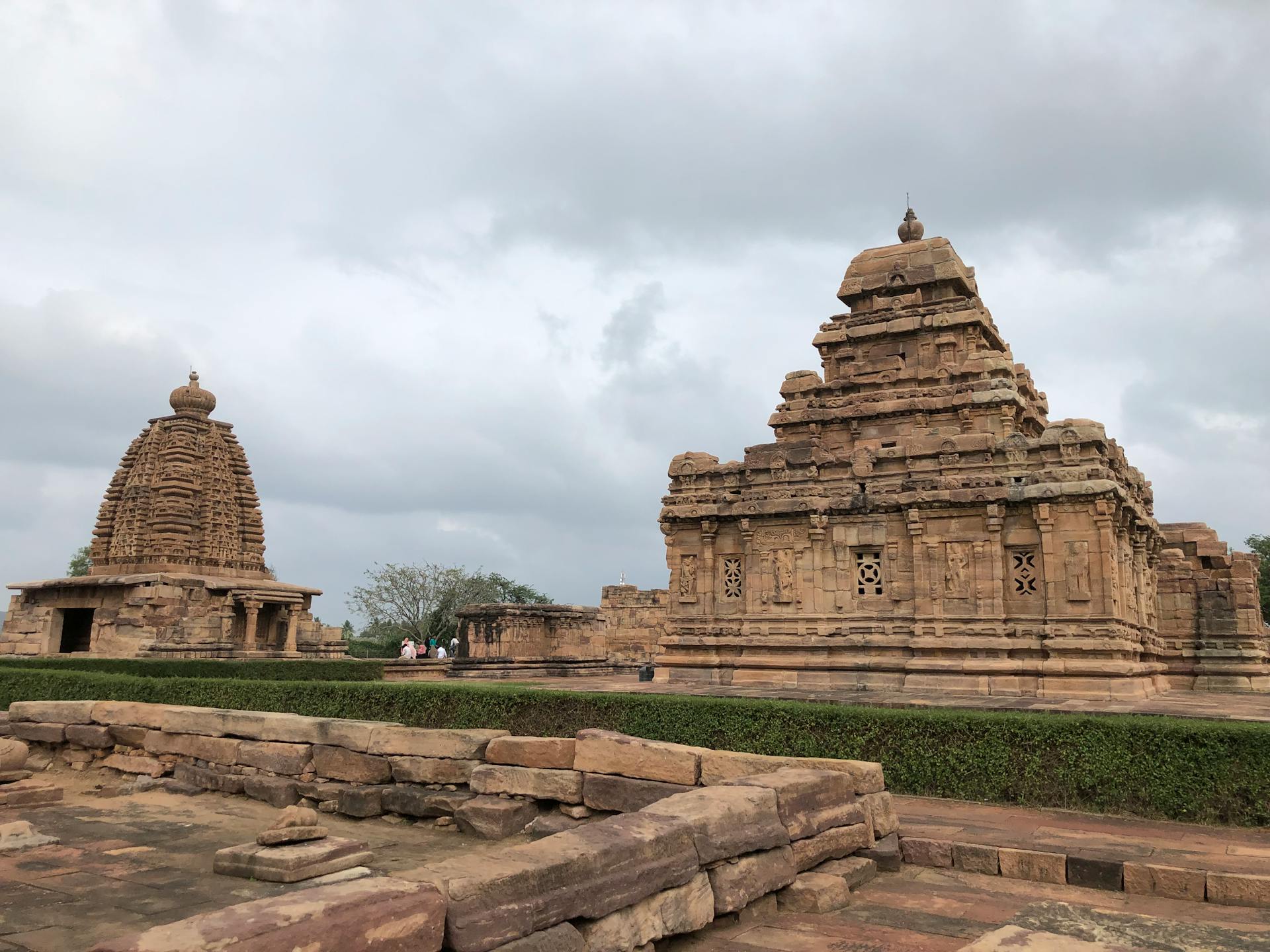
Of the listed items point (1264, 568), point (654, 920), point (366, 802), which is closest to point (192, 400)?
point (366, 802)

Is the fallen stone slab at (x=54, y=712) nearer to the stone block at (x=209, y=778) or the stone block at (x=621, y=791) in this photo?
the stone block at (x=209, y=778)

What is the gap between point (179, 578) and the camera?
25188 mm

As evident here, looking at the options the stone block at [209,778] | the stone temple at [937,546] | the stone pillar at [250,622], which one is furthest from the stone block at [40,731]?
the stone pillar at [250,622]

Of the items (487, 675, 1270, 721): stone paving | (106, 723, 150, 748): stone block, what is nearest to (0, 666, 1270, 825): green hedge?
(487, 675, 1270, 721): stone paving

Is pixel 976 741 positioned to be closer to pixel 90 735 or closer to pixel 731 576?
pixel 90 735

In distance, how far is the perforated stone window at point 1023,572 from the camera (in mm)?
16672

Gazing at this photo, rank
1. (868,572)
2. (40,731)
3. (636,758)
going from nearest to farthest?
1. (636,758)
2. (40,731)
3. (868,572)

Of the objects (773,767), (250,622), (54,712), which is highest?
(250,622)

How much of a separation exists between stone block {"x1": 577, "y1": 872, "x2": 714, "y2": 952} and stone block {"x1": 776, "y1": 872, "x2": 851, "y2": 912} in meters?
0.75

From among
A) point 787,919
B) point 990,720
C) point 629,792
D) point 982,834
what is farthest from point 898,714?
point 787,919

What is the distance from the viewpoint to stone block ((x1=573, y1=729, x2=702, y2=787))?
23.3ft

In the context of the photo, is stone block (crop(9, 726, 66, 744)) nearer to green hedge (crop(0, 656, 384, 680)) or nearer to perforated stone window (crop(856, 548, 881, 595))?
green hedge (crop(0, 656, 384, 680))

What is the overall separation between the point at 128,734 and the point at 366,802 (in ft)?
13.7

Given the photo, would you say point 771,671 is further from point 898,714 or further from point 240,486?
point 240,486
